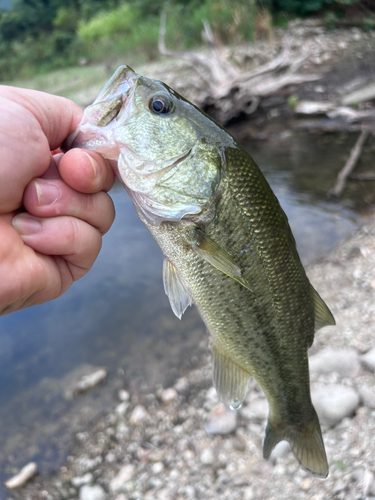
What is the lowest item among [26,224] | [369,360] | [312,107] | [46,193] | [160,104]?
[312,107]

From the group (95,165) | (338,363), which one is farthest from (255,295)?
(338,363)

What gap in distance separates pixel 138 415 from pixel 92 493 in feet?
2.72

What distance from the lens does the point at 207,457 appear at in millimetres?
3223

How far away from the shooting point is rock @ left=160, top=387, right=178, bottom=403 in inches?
156

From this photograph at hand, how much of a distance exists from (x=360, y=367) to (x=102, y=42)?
29069 mm

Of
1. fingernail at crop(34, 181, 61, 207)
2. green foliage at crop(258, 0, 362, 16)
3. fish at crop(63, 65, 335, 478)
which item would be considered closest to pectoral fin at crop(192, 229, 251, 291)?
fish at crop(63, 65, 335, 478)

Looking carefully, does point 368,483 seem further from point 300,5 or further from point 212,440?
point 300,5

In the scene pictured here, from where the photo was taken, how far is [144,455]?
343 centimetres

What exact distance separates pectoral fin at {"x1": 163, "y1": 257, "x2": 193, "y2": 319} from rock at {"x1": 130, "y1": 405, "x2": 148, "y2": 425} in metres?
2.34

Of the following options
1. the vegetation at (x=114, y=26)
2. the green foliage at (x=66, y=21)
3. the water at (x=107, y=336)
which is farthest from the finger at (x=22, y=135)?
the green foliage at (x=66, y=21)

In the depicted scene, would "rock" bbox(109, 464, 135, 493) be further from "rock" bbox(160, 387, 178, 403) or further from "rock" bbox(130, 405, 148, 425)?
"rock" bbox(160, 387, 178, 403)

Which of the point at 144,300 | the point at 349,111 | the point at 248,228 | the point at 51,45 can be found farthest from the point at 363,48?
the point at 51,45

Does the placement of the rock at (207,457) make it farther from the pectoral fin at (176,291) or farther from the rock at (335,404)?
the pectoral fin at (176,291)

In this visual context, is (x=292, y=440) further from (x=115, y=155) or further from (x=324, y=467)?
(x=115, y=155)
